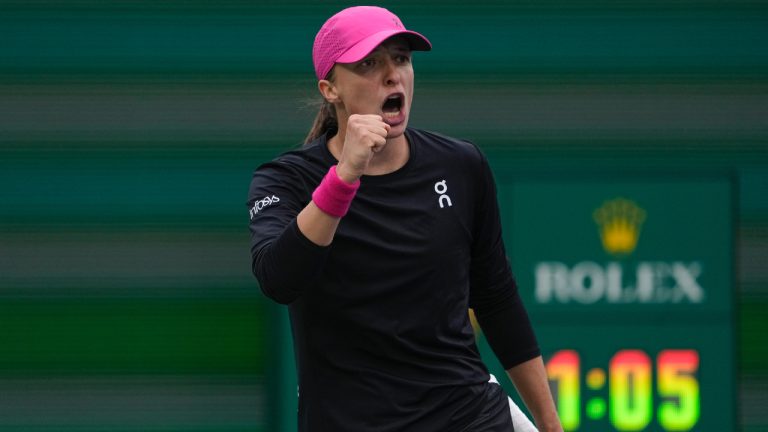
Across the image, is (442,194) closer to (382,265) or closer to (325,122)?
(382,265)

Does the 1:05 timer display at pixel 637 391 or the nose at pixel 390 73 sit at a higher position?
the nose at pixel 390 73

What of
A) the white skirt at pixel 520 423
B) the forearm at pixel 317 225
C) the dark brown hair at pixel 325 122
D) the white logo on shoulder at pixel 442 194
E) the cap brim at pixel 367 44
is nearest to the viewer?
the forearm at pixel 317 225

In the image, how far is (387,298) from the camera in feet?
8.59

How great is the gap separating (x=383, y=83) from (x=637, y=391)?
2383mm

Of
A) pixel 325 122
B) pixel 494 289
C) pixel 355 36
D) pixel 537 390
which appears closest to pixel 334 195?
pixel 355 36

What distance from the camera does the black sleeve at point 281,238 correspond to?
237 centimetres

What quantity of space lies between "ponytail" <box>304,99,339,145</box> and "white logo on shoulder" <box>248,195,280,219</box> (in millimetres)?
281

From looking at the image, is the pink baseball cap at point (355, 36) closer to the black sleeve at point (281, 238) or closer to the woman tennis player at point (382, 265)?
the woman tennis player at point (382, 265)

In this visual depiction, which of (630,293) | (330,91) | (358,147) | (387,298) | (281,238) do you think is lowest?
A: (630,293)

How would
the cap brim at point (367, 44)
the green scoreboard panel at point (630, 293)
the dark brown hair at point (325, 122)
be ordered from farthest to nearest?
1. the green scoreboard panel at point (630, 293)
2. the dark brown hair at point (325, 122)
3. the cap brim at point (367, 44)

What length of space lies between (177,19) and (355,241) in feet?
7.50

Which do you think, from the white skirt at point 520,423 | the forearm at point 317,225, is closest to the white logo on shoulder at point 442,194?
the forearm at point 317,225

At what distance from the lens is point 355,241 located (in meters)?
2.61

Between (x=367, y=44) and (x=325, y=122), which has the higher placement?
(x=367, y=44)
